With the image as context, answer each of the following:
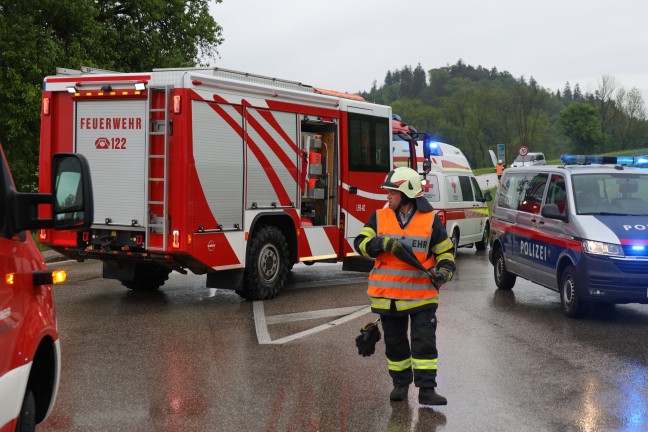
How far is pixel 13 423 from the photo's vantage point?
12.2 ft

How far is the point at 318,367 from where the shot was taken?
25.0 feet

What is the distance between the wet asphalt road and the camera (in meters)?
6.03

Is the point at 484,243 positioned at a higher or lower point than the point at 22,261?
lower

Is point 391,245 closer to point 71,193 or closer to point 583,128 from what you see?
point 71,193

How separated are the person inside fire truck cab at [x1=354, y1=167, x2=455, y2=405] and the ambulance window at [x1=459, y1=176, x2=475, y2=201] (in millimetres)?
12933

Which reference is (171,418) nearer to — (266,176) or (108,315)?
(108,315)

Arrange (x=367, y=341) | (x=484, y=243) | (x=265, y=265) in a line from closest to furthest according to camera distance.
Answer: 1. (x=367, y=341)
2. (x=265, y=265)
3. (x=484, y=243)

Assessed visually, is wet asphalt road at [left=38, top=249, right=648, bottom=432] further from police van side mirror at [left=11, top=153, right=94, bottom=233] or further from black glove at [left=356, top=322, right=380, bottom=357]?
police van side mirror at [left=11, top=153, right=94, bottom=233]

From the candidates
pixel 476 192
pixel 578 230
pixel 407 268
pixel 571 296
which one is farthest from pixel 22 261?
pixel 476 192

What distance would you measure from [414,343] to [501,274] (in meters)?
7.03

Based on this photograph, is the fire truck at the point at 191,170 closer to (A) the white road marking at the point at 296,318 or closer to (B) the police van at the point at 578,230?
(A) the white road marking at the point at 296,318

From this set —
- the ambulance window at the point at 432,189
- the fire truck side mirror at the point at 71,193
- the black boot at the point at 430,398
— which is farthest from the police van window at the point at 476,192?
the fire truck side mirror at the point at 71,193

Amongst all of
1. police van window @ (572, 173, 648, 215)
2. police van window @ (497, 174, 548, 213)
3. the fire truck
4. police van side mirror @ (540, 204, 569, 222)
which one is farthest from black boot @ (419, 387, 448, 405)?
police van window @ (497, 174, 548, 213)

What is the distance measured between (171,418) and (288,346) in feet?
8.90
